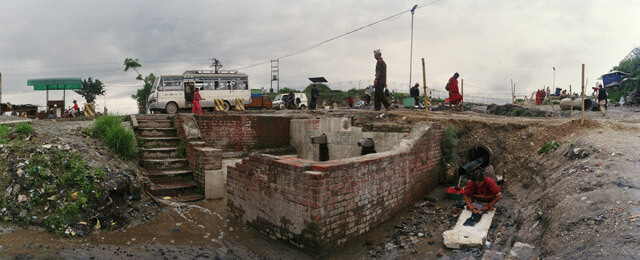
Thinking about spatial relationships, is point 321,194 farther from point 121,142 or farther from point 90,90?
point 90,90

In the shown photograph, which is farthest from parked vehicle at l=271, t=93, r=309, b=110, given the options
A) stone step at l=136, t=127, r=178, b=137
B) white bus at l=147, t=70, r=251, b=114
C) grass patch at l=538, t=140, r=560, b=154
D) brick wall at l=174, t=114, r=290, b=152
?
grass patch at l=538, t=140, r=560, b=154

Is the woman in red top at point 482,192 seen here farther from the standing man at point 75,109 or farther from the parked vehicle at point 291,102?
the standing man at point 75,109

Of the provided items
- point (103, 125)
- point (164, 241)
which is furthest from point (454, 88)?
point (103, 125)

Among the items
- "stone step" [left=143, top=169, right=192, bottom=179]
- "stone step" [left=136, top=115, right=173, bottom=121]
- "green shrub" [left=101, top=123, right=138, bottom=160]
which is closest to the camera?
"green shrub" [left=101, top=123, right=138, bottom=160]

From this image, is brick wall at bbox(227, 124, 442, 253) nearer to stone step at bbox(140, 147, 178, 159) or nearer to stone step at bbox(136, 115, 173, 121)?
stone step at bbox(140, 147, 178, 159)

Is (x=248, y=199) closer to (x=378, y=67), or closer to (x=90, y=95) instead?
(x=378, y=67)

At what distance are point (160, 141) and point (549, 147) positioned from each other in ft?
29.6

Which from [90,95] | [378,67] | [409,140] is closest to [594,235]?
[409,140]

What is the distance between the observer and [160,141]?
895cm

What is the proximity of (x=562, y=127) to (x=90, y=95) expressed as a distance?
5507 cm

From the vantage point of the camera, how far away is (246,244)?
5.35 meters

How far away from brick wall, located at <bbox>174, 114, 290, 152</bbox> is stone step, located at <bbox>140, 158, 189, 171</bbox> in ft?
2.75

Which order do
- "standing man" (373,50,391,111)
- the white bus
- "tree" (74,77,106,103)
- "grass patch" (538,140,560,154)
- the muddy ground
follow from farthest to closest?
"tree" (74,77,106,103) → the white bus → "standing man" (373,50,391,111) → "grass patch" (538,140,560,154) → the muddy ground

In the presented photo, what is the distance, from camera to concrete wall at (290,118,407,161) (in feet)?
27.7
